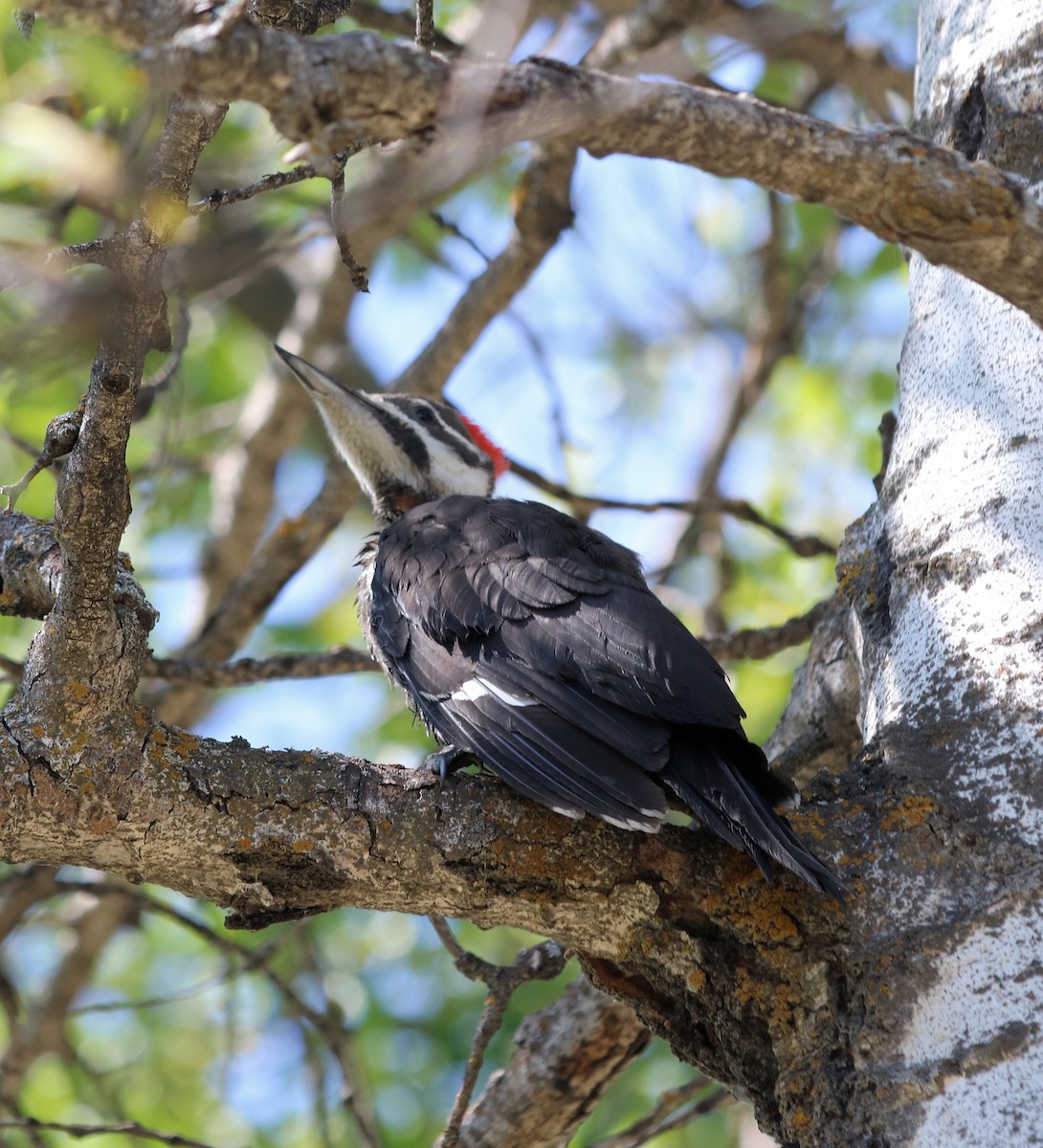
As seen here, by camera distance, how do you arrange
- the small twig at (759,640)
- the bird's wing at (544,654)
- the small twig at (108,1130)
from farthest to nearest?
1. the small twig at (759,640)
2. the small twig at (108,1130)
3. the bird's wing at (544,654)

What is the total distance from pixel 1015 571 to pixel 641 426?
4567mm

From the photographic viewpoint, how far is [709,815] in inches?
90.6

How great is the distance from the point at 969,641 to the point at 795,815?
446mm

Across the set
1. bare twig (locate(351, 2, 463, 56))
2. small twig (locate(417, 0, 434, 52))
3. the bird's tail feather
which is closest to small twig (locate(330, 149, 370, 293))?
small twig (locate(417, 0, 434, 52))

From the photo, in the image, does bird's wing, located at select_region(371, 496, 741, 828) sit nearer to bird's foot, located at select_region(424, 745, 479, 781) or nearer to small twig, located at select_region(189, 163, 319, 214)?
bird's foot, located at select_region(424, 745, 479, 781)

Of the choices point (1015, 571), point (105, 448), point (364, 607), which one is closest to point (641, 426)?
point (364, 607)

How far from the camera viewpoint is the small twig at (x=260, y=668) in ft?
11.7

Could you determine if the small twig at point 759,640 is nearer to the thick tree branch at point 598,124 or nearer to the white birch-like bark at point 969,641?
the white birch-like bark at point 969,641

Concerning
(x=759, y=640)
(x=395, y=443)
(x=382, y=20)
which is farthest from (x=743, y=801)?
(x=382, y=20)

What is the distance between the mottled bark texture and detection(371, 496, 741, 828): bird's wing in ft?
0.60

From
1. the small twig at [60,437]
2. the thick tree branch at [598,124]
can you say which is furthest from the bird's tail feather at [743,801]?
the small twig at [60,437]

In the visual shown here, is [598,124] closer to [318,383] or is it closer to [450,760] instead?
[450,760]

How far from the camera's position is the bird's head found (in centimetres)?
427

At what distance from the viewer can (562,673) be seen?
274cm
